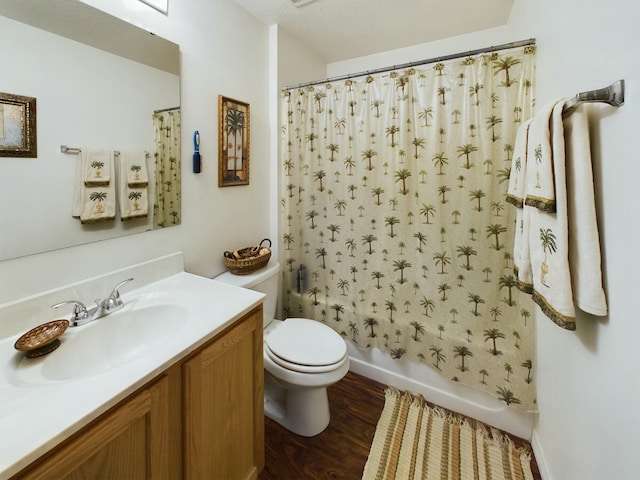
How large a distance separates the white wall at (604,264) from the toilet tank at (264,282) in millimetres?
1342

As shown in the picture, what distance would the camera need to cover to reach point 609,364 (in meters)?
0.74

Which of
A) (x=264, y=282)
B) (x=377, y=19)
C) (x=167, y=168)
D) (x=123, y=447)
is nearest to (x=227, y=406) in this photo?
(x=123, y=447)

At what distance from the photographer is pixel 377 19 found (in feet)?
5.73

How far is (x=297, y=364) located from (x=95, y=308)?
843 mm

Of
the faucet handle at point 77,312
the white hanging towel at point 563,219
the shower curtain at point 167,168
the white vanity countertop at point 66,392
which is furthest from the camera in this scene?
the shower curtain at point 167,168

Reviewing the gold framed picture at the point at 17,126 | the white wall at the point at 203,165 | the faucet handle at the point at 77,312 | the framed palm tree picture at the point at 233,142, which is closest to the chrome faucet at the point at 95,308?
the faucet handle at the point at 77,312

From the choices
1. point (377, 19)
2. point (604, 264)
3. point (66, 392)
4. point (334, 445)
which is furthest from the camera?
point (377, 19)

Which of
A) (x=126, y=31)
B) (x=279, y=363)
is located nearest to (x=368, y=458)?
(x=279, y=363)

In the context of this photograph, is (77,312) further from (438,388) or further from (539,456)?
(539,456)

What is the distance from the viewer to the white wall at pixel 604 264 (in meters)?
0.65

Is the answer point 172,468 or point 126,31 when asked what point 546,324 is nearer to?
point 172,468

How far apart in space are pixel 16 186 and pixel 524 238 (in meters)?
1.72

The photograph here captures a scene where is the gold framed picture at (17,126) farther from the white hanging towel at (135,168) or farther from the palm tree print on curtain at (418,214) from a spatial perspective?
the palm tree print on curtain at (418,214)

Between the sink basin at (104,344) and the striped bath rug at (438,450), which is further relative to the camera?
the striped bath rug at (438,450)
